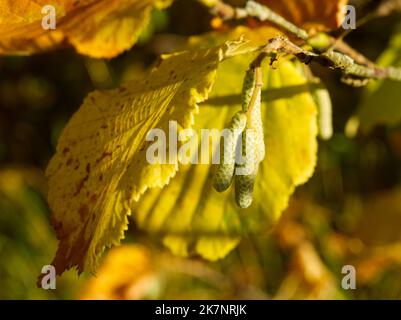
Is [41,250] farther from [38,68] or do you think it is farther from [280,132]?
[280,132]

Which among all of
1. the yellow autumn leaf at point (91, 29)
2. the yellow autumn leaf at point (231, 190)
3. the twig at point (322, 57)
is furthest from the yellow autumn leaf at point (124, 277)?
the twig at point (322, 57)

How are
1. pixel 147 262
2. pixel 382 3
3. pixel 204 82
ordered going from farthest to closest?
pixel 147 262, pixel 382 3, pixel 204 82

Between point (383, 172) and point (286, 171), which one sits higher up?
point (383, 172)

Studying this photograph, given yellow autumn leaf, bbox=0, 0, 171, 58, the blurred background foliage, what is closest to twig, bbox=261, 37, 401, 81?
yellow autumn leaf, bbox=0, 0, 171, 58

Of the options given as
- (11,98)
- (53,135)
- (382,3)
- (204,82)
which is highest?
(11,98)

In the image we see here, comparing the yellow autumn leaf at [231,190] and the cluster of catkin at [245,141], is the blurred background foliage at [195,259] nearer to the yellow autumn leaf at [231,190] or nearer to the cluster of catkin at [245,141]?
the yellow autumn leaf at [231,190]

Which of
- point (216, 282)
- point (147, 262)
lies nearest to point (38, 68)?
point (147, 262)

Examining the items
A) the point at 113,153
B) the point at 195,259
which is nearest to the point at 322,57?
the point at 113,153
